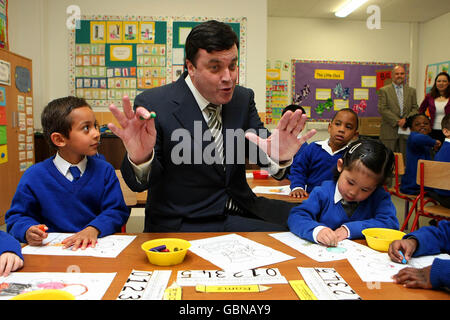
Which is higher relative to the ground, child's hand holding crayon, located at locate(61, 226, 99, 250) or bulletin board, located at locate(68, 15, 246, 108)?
bulletin board, located at locate(68, 15, 246, 108)

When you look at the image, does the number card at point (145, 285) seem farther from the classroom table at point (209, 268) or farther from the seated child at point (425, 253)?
the seated child at point (425, 253)

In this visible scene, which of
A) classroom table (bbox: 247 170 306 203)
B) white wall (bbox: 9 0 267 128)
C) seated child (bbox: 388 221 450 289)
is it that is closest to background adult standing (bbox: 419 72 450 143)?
white wall (bbox: 9 0 267 128)

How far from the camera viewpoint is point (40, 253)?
103 centimetres

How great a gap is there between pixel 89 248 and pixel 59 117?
0.65 m

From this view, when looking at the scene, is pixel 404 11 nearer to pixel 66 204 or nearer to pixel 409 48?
pixel 409 48

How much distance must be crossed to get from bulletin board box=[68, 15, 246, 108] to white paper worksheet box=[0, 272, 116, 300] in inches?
172

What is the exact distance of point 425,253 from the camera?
3.36 feet

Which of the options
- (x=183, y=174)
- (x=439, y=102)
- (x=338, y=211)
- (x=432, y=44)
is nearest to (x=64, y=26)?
(x=183, y=174)

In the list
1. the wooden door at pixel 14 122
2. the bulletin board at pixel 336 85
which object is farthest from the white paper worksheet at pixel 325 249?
the bulletin board at pixel 336 85

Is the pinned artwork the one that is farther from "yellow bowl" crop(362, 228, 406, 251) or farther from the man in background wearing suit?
the man in background wearing suit

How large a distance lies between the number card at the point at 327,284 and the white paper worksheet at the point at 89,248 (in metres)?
0.54

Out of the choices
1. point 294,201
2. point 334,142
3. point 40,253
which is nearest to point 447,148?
point 334,142

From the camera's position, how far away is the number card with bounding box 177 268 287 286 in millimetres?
825
